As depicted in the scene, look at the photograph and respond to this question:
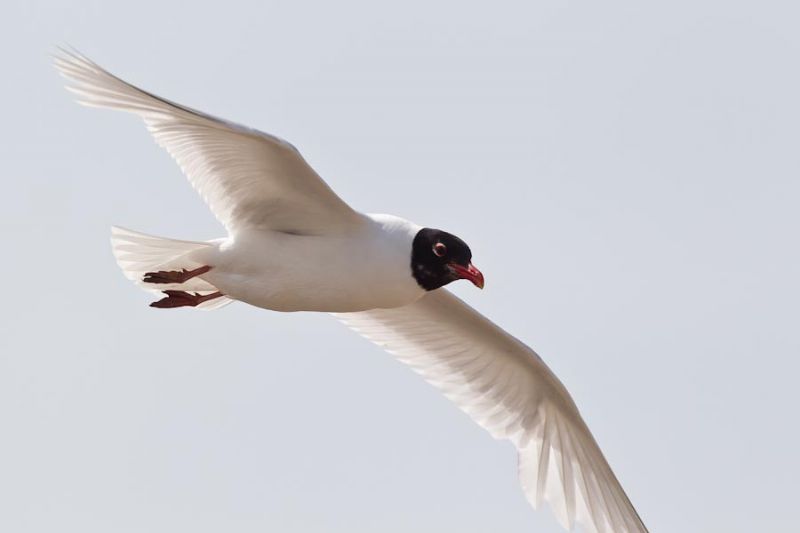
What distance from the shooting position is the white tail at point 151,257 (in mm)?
14773

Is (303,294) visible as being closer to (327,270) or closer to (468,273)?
(327,270)

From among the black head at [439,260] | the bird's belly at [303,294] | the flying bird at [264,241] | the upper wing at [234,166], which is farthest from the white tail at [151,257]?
the black head at [439,260]

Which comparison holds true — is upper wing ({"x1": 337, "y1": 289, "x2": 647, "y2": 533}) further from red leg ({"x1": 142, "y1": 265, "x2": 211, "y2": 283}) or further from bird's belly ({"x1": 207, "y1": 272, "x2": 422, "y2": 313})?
red leg ({"x1": 142, "y1": 265, "x2": 211, "y2": 283})

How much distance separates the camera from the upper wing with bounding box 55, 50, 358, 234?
43.4 ft

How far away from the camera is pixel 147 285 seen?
15094 millimetres

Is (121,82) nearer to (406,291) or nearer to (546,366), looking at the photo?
(406,291)

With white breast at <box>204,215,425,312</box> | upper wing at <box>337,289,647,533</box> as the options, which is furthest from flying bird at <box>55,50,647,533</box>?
upper wing at <box>337,289,647,533</box>

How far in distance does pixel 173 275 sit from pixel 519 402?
3857mm

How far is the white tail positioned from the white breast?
2.02 feet

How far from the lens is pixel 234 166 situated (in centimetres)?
1414

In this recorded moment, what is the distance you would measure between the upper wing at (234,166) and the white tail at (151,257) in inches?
21.9

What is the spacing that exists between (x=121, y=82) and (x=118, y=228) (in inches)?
99.8

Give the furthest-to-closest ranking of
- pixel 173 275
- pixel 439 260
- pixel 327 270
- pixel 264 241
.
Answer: pixel 173 275, pixel 264 241, pixel 439 260, pixel 327 270

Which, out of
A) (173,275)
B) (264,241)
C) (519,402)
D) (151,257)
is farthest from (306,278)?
(519,402)
